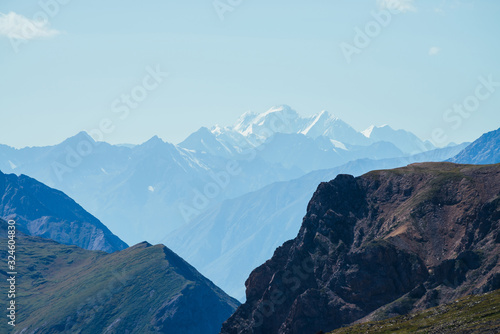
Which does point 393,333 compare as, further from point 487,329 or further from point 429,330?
point 487,329

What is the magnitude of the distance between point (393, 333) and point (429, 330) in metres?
13.9

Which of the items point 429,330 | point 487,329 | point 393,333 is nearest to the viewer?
point 487,329

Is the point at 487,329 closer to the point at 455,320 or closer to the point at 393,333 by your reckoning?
the point at 455,320

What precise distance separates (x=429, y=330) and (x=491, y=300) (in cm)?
2294

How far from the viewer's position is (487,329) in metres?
166

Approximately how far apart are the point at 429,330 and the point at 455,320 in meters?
7.01

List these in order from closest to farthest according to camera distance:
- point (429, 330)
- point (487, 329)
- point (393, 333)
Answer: point (487, 329) < point (429, 330) < point (393, 333)

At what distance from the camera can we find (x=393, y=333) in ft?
650

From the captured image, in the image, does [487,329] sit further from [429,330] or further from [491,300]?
[491,300]

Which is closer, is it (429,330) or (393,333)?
(429,330)

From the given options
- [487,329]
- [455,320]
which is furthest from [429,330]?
[487,329]

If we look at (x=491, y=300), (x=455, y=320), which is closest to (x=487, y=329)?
(x=455, y=320)

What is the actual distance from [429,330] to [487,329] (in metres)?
22.3

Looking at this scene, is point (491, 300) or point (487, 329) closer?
point (487, 329)
